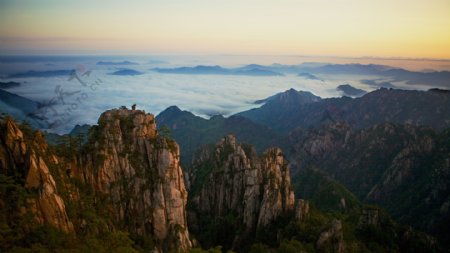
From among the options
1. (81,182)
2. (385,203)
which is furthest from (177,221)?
(385,203)

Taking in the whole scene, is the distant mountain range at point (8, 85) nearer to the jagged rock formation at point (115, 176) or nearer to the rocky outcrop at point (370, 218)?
the jagged rock formation at point (115, 176)

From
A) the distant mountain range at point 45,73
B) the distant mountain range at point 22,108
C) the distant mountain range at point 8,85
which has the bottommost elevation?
the distant mountain range at point 22,108

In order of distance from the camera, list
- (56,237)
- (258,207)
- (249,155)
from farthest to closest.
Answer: (249,155) → (258,207) → (56,237)

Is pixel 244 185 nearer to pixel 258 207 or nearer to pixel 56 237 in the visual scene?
pixel 258 207

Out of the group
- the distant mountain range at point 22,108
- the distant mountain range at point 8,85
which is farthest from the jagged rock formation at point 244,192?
the distant mountain range at point 8,85

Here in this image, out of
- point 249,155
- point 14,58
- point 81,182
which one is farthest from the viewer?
point 249,155

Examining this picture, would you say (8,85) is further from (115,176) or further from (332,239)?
(332,239)

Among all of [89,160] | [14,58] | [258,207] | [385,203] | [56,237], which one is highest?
[14,58]
